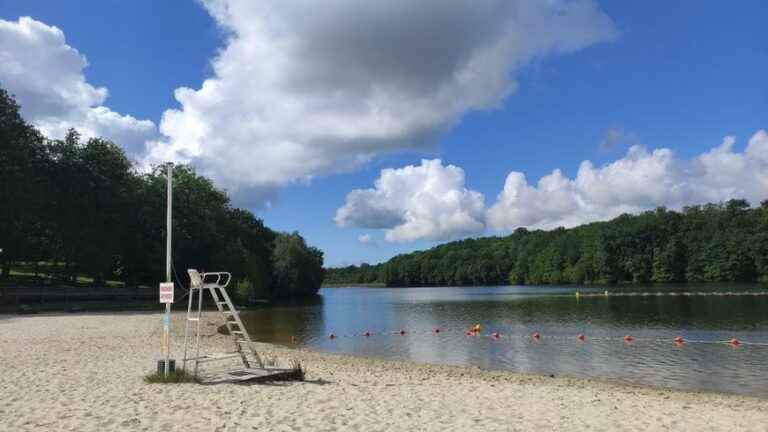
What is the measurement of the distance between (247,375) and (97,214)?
39287 millimetres

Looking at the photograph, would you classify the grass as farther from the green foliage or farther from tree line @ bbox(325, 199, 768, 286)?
tree line @ bbox(325, 199, 768, 286)

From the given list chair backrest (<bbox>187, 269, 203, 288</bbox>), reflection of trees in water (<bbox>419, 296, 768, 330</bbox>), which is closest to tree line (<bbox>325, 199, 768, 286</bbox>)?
reflection of trees in water (<bbox>419, 296, 768, 330</bbox>)

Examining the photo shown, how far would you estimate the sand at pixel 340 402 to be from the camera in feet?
29.3

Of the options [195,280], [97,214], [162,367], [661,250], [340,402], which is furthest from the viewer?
[661,250]

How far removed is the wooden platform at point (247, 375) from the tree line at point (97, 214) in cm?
3250

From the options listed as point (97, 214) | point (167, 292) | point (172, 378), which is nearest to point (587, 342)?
point (172, 378)

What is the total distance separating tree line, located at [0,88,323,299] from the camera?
40.0 m

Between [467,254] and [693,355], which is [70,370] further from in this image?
[467,254]

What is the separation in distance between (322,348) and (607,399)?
1670 cm

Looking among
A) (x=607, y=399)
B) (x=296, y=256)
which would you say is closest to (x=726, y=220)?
(x=296, y=256)

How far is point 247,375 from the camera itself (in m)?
12.9

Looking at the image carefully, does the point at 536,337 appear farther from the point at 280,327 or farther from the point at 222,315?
the point at 222,315

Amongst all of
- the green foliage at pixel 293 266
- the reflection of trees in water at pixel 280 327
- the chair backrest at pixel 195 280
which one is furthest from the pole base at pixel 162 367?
the green foliage at pixel 293 266

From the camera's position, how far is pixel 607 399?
12.7 meters
